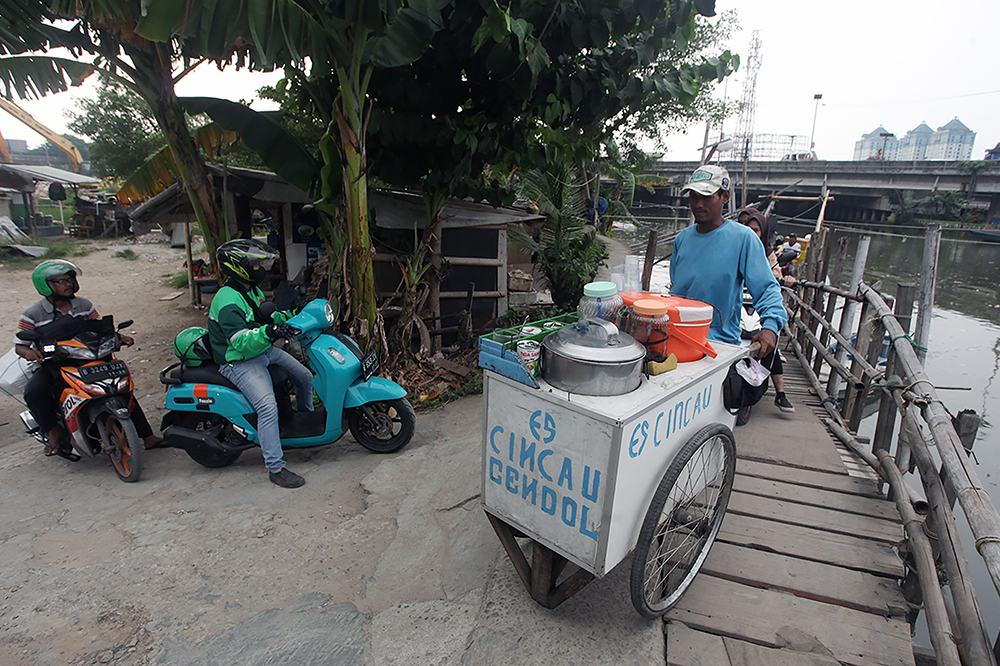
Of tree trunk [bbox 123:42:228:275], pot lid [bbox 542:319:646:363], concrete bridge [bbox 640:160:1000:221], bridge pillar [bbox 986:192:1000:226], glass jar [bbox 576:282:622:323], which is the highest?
concrete bridge [bbox 640:160:1000:221]

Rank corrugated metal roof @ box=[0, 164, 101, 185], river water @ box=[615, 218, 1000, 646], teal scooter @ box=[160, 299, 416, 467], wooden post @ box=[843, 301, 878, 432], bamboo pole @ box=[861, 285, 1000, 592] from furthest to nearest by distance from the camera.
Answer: corrugated metal roof @ box=[0, 164, 101, 185], river water @ box=[615, 218, 1000, 646], wooden post @ box=[843, 301, 878, 432], teal scooter @ box=[160, 299, 416, 467], bamboo pole @ box=[861, 285, 1000, 592]

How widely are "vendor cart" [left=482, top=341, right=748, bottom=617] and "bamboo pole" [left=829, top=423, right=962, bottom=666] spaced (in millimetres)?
872

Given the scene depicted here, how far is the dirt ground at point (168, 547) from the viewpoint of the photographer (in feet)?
7.64

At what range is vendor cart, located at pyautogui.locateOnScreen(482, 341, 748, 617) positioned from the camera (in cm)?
182

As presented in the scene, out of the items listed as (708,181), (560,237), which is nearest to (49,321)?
(708,181)

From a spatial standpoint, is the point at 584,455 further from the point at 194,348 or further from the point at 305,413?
the point at 194,348

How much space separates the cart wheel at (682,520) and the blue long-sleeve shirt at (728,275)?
0.69 m

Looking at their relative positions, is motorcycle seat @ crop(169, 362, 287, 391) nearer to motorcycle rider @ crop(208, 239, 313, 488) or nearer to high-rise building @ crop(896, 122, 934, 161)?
motorcycle rider @ crop(208, 239, 313, 488)

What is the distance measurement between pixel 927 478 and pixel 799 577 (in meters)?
0.79

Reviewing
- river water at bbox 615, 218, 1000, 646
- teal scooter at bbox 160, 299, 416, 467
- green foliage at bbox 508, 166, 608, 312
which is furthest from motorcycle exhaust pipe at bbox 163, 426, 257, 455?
river water at bbox 615, 218, 1000, 646

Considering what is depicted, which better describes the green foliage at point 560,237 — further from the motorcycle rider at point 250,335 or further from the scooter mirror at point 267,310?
the scooter mirror at point 267,310

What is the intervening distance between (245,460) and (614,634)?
10.3 ft

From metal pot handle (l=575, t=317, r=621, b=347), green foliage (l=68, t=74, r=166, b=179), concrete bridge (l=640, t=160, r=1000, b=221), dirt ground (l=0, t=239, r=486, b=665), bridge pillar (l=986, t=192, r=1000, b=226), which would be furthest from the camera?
bridge pillar (l=986, t=192, r=1000, b=226)

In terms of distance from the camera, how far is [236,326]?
3314 mm
